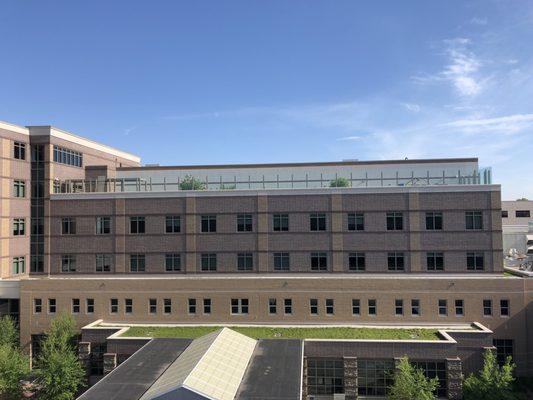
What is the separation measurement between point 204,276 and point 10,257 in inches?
818

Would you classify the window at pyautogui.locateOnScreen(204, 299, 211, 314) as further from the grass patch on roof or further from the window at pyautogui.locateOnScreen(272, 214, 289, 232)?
the window at pyautogui.locateOnScreen(272, 214, 289, 232)

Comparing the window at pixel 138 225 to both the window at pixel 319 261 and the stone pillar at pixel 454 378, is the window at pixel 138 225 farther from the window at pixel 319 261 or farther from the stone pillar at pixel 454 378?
the stone pillar at pixel 454 378

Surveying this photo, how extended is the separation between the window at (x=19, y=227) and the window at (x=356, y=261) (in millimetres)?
35935

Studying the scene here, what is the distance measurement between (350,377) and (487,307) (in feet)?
49.9

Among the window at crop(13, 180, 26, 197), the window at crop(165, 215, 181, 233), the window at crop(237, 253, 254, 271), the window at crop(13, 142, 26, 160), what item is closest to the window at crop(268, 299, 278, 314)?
the window at crop(237, 253, 254, 271)

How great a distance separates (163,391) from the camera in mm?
24391

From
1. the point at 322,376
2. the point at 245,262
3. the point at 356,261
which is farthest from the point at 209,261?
the point at 322,376

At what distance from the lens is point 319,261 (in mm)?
45469

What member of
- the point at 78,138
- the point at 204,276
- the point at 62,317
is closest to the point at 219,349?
the point at 204,276

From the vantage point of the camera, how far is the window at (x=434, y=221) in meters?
44.4

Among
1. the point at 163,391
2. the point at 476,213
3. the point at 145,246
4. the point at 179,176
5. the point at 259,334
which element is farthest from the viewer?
the point at 179,176

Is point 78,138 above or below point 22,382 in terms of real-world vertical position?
above

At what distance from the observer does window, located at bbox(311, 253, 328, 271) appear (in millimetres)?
45375

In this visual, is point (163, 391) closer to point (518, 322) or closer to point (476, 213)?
point (518, 322)
